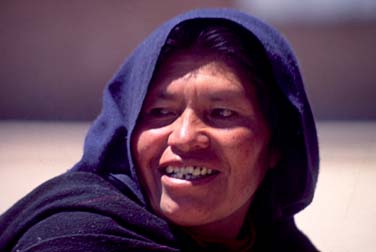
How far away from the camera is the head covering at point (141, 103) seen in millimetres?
2098

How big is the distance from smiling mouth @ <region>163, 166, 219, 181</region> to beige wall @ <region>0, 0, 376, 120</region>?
6.06 m

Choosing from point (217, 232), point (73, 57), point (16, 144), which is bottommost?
point (16, 144)

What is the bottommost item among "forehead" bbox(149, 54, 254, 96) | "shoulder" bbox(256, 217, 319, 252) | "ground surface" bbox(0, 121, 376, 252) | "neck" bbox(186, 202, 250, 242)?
"ground surface" bbox(0, 121, 376, 252)

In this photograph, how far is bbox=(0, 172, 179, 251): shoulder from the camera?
6.03 ft

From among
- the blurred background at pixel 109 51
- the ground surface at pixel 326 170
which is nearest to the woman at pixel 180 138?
the ground surface at pixel 326 170

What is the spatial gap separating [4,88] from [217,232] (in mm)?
6229

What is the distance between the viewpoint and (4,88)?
8.09 metres

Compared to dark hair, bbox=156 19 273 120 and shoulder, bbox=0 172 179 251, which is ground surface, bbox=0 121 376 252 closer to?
dark hair, bbox=156 19 273 120

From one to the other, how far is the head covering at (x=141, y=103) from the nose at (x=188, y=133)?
0.43 ft

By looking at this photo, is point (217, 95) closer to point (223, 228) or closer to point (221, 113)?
point (221, 113)

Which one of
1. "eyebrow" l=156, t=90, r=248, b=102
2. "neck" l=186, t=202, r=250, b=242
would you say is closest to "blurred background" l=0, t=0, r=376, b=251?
"neck" l=186, t=202, r=250, b=242

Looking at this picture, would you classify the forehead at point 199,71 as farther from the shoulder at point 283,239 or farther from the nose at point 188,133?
the shoulder at point 283,239

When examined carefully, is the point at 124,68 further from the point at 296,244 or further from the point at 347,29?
the point at 347,29

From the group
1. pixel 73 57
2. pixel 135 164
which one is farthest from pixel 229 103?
pixel 73 57
